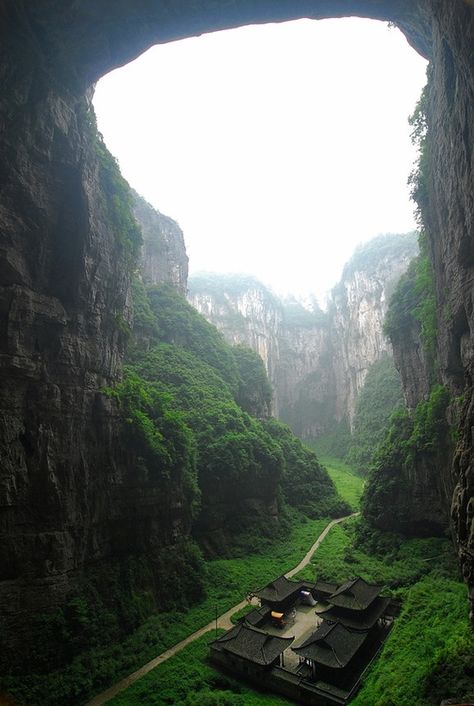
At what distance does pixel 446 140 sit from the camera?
15.2m

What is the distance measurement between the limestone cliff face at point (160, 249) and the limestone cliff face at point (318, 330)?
20.9 meters

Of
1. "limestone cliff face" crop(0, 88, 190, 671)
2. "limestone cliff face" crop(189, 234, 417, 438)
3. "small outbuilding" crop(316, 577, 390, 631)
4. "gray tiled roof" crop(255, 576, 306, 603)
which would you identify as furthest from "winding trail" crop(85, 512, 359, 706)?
"limestone cliff face" crop(189, 234, 417, 438)

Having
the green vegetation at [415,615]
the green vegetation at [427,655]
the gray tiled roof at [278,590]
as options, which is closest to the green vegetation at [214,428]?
the gray tiled roof at [278,590]

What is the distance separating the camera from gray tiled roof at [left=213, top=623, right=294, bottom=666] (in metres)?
16.5

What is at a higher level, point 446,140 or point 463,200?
point 446,140

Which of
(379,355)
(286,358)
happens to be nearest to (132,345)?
(379,355)

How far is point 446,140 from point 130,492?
20357mm

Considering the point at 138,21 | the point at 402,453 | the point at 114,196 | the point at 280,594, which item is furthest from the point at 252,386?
the point at 138,21

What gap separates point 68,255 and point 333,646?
65.3 feet

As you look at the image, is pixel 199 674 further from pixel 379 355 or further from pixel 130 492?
pixel 379 355

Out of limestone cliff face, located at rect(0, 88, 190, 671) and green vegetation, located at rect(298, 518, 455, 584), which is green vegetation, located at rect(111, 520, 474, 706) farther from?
limestone cliff face, located at rect(0, 88, 190, 671)

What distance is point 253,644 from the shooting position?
17.1m

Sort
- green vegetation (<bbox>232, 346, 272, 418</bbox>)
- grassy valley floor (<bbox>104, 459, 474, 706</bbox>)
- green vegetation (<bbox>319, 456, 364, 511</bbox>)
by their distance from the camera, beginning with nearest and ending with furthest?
1. grassy valley floor (<bbox>104, 459, 474, 706</bbox>)
2. green vegetation (<bbox>319, 456, 364, 511</bbox>)
3. green vegetation (<bbox>232, 346, 272, 418</bbox>)

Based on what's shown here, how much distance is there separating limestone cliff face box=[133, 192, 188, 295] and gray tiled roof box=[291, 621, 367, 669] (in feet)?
153
